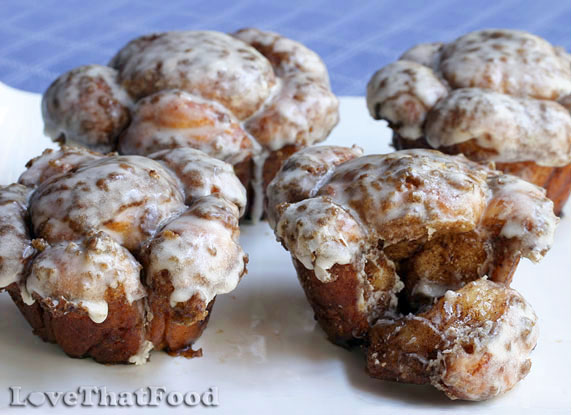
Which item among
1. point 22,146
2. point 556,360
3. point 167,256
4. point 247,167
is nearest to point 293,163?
point 247,167

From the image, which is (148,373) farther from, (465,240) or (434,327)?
(465,240)

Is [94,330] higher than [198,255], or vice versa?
[198,255]

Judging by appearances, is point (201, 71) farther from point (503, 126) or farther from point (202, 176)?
point (503, 126)

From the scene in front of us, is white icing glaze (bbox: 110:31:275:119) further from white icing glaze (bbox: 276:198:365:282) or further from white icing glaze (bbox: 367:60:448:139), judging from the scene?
white icing glaze (bbox: 276:198:365:282)

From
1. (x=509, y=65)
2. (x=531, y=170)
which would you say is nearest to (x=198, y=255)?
(x=531, y=170)

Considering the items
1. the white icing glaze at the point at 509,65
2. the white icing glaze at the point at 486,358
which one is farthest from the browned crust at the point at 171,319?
the white icing glaze at the point at 509,65

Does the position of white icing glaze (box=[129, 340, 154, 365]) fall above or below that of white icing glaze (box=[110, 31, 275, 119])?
below

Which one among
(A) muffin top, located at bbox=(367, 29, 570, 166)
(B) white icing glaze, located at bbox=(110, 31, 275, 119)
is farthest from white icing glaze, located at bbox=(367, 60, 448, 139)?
(B) white icing glaze, located at bbox=(110, 31, 275, 119)
